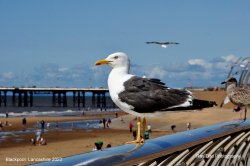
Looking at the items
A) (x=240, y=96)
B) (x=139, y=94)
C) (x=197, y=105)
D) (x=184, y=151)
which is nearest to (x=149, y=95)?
(x=139, y=94)

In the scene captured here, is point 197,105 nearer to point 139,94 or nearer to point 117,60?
point 139,94

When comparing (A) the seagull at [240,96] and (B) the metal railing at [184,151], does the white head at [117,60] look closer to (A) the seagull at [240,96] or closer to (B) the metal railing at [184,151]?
(B) the metal railing at [184,151]

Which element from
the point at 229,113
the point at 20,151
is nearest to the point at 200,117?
the point at 229,113

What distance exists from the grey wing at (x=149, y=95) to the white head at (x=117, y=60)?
161mm

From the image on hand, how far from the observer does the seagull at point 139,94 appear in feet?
12.9

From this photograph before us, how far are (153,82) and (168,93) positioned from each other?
164mm

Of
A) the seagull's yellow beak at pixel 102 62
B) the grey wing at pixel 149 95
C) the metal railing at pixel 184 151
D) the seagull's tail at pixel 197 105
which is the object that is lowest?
the metal railing at pixel 184 151

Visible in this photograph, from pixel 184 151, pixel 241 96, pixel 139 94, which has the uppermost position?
pixel 241 96

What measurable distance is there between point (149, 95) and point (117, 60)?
42 centimetres

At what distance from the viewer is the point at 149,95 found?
408 centimetres

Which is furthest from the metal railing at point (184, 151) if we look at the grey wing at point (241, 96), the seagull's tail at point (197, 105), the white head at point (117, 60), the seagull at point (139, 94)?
the grey wing at point (241, 96)

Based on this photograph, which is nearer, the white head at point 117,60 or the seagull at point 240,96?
the white head at point 117,60

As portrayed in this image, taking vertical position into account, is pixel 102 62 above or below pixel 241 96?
above

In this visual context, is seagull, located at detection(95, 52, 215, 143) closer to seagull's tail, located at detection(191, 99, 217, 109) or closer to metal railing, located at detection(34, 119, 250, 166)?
seagull's tail, located at detection(191, 99, 217, 109)
